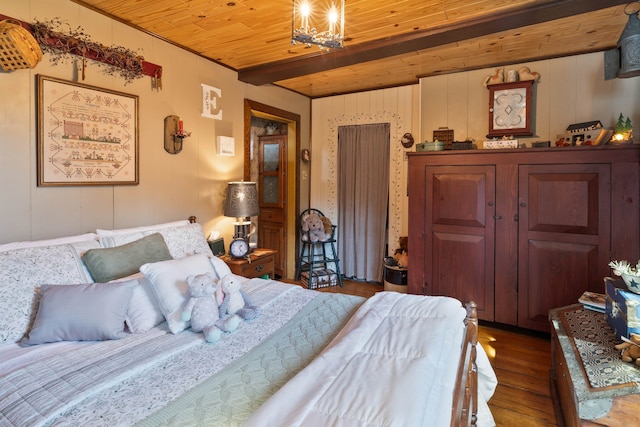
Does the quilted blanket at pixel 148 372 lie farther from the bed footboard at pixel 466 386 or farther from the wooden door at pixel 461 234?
the wooden door at pixel 461 234

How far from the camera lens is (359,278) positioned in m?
4.59

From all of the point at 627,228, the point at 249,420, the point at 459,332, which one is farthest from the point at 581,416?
the point at 627,228

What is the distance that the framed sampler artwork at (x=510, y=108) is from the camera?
3.21 metres

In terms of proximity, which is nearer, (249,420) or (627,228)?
(249,420)

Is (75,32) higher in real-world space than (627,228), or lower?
higher

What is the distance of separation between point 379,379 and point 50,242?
1967mm

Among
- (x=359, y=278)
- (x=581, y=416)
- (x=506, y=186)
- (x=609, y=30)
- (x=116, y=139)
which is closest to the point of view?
(x=581, y=416)

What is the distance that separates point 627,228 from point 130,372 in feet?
10.7

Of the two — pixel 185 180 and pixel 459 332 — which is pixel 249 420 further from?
pixel 185 180

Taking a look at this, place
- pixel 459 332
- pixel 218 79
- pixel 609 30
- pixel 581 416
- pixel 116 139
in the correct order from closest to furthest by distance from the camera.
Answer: pixel 581 416, pixel 459 332, pixel 116 139, pixel 609 30, pixel 218 79

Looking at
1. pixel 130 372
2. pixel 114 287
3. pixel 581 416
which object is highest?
pixel 114 287

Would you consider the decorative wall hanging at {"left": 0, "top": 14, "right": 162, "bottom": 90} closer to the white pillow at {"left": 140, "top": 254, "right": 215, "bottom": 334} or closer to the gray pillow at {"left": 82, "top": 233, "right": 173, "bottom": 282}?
the gray pillow at {"left": 82, "top": 233, "right": 173, "bottom": 282}

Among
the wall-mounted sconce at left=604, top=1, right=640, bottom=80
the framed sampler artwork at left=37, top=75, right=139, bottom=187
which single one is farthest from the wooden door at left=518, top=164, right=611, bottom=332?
the framed sampler artwork at left=37, top=75, right=139, bottom=187

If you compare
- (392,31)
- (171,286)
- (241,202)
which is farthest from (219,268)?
(392,31)
